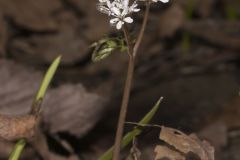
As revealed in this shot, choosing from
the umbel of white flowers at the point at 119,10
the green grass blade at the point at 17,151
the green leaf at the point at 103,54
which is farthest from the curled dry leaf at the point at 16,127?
the umbel of white flowers at the point at 119,10

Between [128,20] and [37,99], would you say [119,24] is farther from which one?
[37,99]

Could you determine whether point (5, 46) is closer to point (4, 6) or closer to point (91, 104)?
point (4, 6)

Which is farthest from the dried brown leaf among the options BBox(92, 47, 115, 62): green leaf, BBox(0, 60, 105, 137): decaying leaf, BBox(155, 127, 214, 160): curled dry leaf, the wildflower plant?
BBox(0, 60, 105, 137): decaying leaf

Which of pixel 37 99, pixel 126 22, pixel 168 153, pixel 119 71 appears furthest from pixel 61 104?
pixel 119 71

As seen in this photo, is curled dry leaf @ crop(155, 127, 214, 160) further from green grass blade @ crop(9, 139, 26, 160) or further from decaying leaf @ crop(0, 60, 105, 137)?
decaying leaf @ crop(0, 60, 105, 137)

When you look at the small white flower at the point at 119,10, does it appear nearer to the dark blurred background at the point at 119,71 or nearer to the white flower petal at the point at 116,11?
the white flower petal at the point at 116,11

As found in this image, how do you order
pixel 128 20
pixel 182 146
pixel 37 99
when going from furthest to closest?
pixel 37 99
pixel 182 146
pixel 128 20

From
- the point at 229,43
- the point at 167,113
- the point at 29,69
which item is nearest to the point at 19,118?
the point at 29,69
